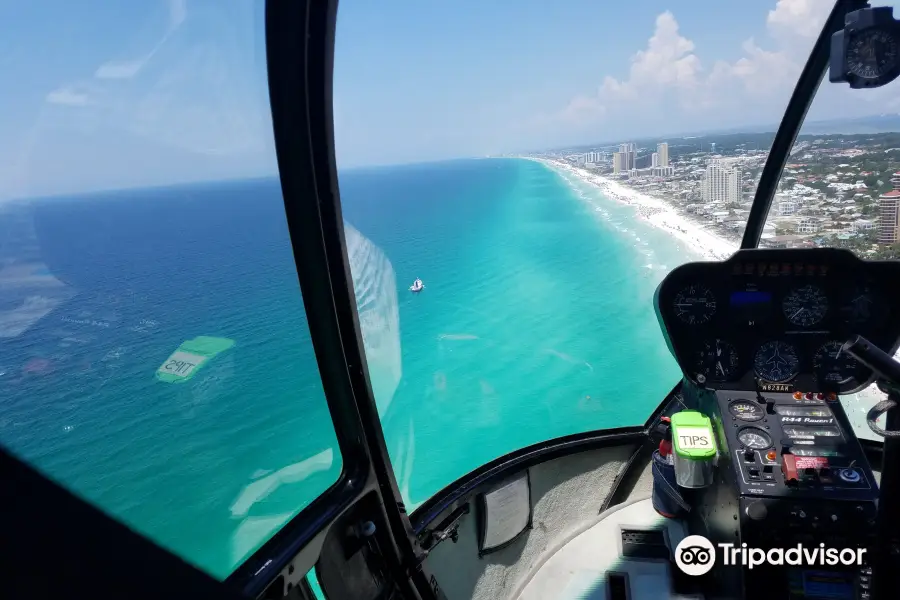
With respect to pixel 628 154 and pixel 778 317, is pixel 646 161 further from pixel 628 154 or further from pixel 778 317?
pixel 778 317

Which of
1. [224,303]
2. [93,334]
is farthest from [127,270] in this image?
[224,303]

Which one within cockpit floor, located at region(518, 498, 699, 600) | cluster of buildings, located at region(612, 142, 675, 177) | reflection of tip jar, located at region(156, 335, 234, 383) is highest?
cluster of buildings, located at region(612, 142, 675, 177)

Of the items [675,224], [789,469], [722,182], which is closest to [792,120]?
[722,182]

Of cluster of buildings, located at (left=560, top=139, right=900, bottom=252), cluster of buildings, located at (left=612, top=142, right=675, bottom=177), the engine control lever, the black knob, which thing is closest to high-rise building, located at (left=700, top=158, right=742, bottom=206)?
cluster of buildings, located at (left=560, top=139, right=900, bottom=252)

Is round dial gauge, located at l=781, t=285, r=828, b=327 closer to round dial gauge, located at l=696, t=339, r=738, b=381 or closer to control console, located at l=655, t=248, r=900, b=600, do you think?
control console, located at l=655, t=248, r=900, b=600

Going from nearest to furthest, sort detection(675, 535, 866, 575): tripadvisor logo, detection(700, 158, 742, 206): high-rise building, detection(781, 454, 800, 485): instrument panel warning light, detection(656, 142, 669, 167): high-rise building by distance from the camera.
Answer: detection(675, 535, 866, 575): tripadvisor logo
detection(781, 454, 800, 485): instrument panel warning light
detection(700, 158, 742, 206): high-rise building
detection(656, 142, 669, 167): high-rise building

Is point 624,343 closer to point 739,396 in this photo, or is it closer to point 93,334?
point 739,396

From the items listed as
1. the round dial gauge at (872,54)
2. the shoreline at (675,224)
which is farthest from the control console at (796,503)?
the round dial gauge at (872,54)
